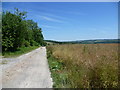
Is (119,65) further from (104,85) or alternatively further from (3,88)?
(3,88)

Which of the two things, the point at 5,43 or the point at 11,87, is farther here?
the point at 5,43

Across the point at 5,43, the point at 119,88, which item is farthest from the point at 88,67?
the point at 5,43

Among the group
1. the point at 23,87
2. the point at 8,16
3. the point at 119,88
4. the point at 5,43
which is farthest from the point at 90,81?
the point at 8,16

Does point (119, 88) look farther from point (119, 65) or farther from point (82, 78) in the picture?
point (82, 78)

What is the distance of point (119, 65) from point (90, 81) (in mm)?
884

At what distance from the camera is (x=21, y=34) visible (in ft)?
71.5

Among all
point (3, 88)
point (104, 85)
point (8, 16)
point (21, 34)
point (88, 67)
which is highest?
point (8, 16)

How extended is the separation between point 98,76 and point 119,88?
23.0 inches

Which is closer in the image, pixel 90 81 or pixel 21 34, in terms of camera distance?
pixel 90 81

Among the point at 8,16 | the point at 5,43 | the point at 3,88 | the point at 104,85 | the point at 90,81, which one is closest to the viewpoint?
the point at 104,85

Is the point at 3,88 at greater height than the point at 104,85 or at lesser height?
lesser

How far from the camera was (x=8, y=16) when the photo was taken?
807 inches

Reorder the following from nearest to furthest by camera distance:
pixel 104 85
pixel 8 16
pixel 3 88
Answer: pixel 104 85
pixel 3 88
pixel 8 16

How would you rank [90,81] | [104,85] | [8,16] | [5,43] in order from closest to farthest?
[104,85] < [90,81] < [5,43] < [8,16]
